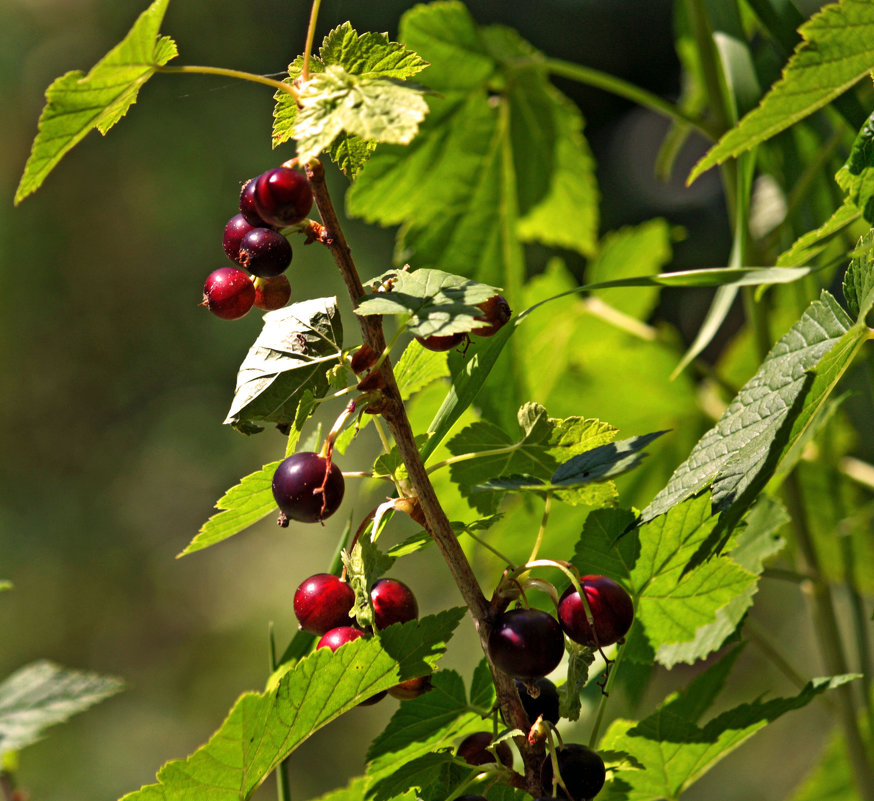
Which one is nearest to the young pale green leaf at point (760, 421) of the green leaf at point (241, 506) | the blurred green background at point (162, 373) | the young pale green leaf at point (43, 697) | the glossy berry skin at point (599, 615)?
the glossy berry skin at point (599, 615)

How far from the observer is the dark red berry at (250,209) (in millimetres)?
311

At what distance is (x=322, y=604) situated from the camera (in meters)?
0.31

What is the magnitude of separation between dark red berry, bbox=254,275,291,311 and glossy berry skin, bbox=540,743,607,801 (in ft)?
0.61

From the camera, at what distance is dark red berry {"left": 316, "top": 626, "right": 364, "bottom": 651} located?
30cm

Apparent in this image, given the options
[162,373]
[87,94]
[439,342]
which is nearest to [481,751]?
[439,342]

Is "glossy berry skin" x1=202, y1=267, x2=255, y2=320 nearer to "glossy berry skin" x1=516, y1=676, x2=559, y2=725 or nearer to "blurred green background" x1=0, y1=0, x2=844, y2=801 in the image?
"glossy berry skin" x1=516, y1=676, x2=559, y2=725

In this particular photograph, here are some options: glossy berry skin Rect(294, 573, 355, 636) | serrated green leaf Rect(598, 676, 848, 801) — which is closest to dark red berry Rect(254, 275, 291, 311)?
glossy berry skin Rect(294, 573, 355, 636)

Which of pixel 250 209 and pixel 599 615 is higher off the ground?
pixel 250 209

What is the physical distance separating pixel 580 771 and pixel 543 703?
3 cm

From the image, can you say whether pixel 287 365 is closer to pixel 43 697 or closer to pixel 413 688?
pixel 413 688

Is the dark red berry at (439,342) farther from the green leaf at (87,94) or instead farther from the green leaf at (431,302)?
the green leaf at (87,94)

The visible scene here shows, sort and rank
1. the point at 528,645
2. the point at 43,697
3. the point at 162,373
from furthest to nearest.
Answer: the point at 162,373, the point at 43,697, the point at 528,645

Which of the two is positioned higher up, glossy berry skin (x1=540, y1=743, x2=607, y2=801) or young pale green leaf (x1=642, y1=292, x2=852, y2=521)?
young pale green leaf (x1=642, y1=292, x2=852, y2=521)

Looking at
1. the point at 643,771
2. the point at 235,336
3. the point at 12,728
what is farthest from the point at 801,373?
the point at 235,336
